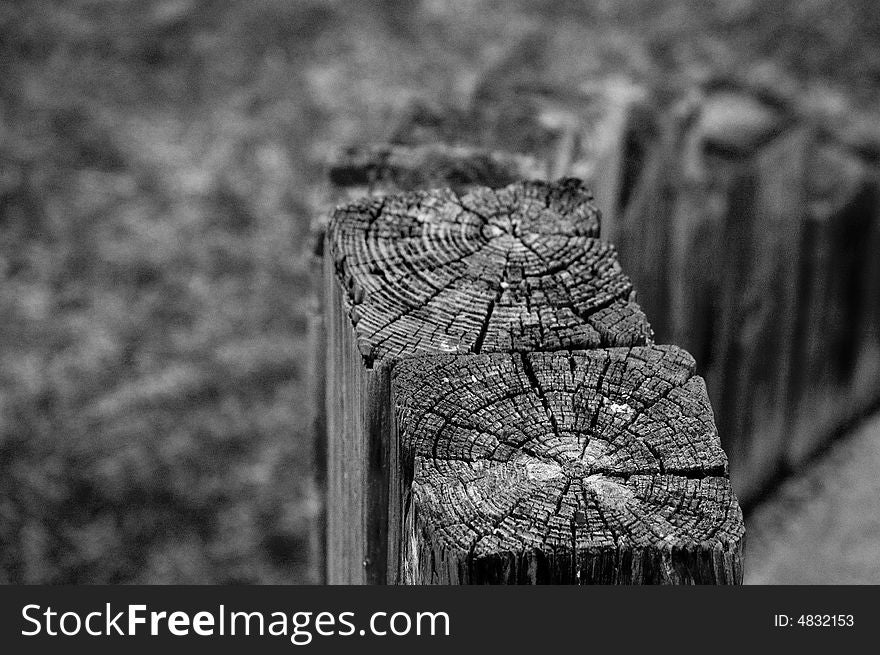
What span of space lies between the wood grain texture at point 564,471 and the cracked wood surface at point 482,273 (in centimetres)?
6

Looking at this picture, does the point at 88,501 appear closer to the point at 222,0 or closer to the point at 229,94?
the point at 229,94

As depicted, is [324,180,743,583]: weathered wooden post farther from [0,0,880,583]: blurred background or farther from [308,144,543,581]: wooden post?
[0,0,880,583]: blurred background

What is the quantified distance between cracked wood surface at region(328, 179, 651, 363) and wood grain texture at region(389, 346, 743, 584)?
60mm

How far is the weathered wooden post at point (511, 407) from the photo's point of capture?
1.24 meters

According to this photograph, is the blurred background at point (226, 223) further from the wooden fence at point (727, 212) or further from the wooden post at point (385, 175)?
the wooden post at point (385, 175)

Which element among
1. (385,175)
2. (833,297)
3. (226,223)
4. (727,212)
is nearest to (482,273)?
(385,175)

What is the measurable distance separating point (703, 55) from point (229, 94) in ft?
6.54

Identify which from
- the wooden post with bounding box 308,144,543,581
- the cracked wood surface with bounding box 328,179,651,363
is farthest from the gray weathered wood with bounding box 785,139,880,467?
the cracked wood surface with bounding box 328,179,651,363

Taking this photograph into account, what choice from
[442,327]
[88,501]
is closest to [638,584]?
[442,327]

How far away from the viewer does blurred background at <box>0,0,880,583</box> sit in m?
3.56

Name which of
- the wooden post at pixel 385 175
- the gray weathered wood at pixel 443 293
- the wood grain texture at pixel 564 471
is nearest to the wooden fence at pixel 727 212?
the wooden post at pixel 385 175

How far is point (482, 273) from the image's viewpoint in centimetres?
158

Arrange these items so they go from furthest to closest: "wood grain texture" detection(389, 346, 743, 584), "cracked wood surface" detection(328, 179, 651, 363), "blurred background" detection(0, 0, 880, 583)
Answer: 1. "blurred background" detection(0, 0, 880, 583)
2. "cracked wood surface" detection(328, 179, 651, 363)
3. "wood grain texture" detection(389, 346, 743, 584)

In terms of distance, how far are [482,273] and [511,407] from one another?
279 mm
